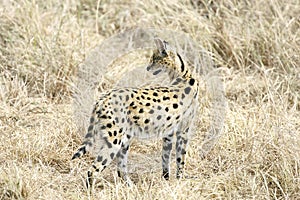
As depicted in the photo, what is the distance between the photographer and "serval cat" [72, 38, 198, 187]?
4309mm

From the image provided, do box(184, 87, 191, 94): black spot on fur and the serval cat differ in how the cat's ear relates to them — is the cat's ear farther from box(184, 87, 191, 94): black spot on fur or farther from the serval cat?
box(184, 87, 191, 94): black spot on fur

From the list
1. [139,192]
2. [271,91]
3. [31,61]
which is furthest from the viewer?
[31,61]

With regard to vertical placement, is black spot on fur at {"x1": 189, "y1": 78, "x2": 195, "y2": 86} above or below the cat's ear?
below

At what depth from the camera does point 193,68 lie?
634cm

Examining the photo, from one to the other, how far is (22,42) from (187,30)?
1624 millimetres

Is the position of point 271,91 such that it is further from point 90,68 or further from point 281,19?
point 90,68

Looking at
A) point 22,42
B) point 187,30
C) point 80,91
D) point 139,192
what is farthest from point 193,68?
point 139,192

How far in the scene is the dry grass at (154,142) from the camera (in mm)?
4516

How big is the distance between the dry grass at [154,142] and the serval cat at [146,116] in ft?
0.67

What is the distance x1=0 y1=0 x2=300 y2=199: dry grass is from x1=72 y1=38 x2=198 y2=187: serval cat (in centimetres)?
20

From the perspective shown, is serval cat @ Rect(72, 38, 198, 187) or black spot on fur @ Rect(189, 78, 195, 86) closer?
serval cat @ Rect(72, 38, 198, 187)

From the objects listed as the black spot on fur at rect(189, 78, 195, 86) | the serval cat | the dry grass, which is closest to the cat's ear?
the serval cat

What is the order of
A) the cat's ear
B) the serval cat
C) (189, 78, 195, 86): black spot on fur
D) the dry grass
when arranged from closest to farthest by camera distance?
the serval cat, the dry grass, the cat's ear, (189, 78, 195, 86): black spot on fur

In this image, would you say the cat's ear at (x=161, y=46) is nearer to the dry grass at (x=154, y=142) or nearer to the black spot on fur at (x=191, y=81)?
the black spot on fur at (x=191, y=81)
